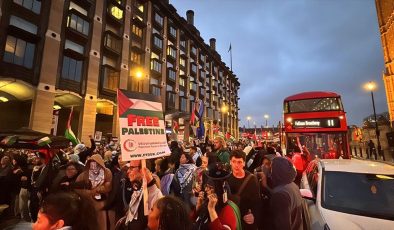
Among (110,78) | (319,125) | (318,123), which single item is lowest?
(319,125)

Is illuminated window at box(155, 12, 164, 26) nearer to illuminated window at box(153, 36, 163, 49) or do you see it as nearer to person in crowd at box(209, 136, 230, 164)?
illuminated window at box(153, 36, 163, 49)

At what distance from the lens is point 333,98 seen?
40.8 ft

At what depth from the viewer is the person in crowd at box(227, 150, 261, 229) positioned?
296cm

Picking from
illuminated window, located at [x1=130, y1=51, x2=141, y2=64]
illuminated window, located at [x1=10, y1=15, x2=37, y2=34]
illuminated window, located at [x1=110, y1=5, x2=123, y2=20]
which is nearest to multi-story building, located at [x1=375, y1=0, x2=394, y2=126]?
illuminated window, located at [x1=130, y1=51, x2=141, y2=64]

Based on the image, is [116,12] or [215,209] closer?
[215,209]

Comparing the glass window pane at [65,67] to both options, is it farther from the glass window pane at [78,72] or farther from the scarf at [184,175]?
the scarf at [184,175]

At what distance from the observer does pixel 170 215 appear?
73.5 inches

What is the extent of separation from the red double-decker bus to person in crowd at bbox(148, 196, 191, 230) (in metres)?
10.6

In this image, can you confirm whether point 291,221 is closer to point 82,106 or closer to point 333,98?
point 333,98

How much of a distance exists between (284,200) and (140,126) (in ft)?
6.96

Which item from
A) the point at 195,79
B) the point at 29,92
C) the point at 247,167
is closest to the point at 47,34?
the point at 29,92

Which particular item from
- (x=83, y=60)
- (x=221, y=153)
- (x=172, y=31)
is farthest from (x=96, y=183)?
(x=172, y=31)

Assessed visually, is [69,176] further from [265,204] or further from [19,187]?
[265,204]

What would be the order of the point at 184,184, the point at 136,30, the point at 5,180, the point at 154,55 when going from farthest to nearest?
the point at 154,55 < the point at 136,30 < the point at 5,180 < the point at 184,184
